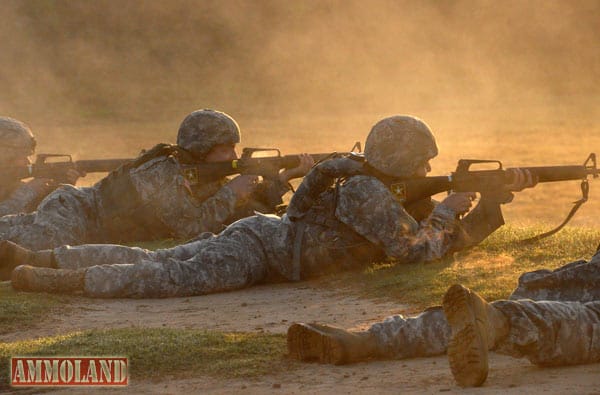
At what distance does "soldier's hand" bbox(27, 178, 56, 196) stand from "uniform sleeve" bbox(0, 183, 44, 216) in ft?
0.11

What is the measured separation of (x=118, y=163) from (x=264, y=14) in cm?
5796

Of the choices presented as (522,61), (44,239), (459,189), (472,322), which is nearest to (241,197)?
(44,239)

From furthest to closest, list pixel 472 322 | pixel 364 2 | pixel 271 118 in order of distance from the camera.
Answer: pixel 364 2 < pixel 271 118 < pixel 472 322

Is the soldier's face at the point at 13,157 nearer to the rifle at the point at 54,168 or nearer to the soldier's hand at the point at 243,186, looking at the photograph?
the rifle at the point at 54,168

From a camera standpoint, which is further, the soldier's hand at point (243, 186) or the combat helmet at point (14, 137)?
the combat helmet at point (14, 137)

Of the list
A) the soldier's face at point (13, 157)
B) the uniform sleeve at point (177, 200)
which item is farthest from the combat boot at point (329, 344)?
the soldier's face at point (13, 157)

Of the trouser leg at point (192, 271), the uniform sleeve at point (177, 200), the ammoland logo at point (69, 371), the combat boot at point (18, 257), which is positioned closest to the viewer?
the ammoland logo at point (69, 371)

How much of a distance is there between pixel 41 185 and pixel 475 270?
20.7 ft

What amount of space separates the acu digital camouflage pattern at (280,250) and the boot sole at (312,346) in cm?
288

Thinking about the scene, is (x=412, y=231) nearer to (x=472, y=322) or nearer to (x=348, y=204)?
(x=348, y=204)

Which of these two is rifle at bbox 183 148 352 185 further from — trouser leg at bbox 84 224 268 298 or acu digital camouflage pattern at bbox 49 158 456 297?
trouser leg at bbox 84 224 268 298

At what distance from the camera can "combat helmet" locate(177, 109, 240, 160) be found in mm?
12930

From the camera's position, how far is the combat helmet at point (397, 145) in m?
10.4

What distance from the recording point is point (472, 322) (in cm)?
642
